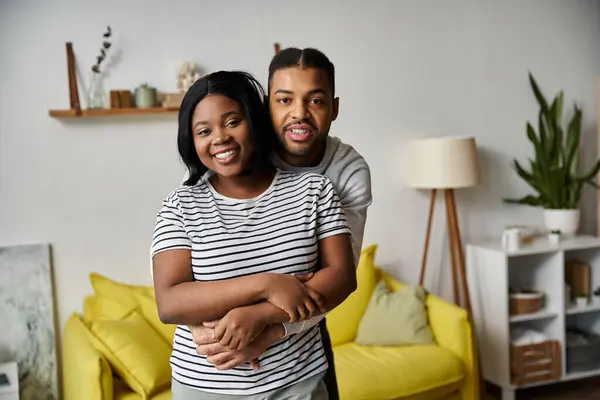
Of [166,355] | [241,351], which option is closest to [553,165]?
[166,355]

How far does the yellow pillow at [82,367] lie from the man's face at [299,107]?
1.66 meters

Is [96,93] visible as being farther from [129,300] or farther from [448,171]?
[448,171]

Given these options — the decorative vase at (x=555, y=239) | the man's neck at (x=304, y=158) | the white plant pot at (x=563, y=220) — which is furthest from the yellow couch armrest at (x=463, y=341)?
the man's neck at (x=304, y=158)

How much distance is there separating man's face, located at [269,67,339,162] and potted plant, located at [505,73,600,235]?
118 inches

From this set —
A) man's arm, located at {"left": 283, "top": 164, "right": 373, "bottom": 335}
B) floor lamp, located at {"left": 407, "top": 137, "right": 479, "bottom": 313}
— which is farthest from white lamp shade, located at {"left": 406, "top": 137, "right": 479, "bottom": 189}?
man's arm, located at {"left": 283, "top": 164, "right": 373, "bottom": 335}

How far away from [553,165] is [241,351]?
332cm

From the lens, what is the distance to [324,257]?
1482 millimetres

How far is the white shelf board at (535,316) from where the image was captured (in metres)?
3.95

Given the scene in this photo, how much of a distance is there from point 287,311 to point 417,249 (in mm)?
2885

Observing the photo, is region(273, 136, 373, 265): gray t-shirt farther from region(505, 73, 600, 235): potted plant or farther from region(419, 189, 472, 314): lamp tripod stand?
region(505, 73, 600, 235): potted plant

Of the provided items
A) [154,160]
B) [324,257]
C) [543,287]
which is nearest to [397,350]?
[543,287]

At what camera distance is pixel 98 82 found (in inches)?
136

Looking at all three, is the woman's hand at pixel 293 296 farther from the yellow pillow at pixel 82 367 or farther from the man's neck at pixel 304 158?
the yellow pillow at pixel 82 367

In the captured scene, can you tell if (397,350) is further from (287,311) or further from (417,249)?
(287,311)
